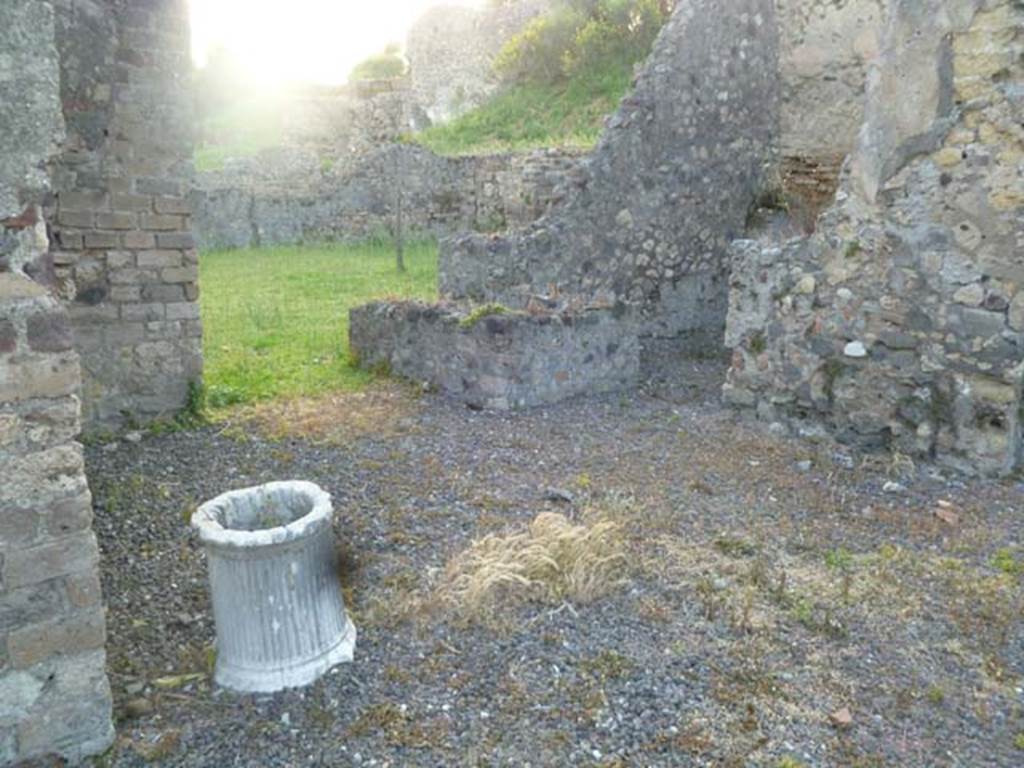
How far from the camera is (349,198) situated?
19203mm

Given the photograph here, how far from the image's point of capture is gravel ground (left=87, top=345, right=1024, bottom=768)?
9.48ft

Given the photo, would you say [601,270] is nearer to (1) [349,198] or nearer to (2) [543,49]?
(2) [543,49]

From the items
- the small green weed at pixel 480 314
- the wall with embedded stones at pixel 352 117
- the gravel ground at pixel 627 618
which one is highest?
the wall with embedded stones at pixel 352 117

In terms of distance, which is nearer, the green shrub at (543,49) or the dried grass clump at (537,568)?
the dried grass clump at (537,568)

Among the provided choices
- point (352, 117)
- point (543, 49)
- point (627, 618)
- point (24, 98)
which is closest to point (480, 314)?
point (627, 618)

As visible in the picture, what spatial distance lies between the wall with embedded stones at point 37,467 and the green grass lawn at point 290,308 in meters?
4.27

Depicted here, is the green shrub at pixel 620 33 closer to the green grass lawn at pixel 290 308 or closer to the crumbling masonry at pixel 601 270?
the green grass lawn at pixel 290 308

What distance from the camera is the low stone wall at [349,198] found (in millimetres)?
17406

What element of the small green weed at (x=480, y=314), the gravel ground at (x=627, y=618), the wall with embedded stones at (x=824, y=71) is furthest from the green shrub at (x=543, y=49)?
the gravel ground at (x=627, y=618)

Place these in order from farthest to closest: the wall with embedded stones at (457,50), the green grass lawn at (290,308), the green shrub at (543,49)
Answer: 1. the wall with embedded stones at (457,50)
2. the green shrub at (543,49)
3. the green grass lawn at (290,308)

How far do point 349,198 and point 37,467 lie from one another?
1729cm

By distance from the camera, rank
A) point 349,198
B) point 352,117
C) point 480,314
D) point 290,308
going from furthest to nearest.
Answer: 1. point 352,117
2. point 349,198
3. point 290,308
4. point 480,314

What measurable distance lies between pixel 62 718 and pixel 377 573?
1492 mm

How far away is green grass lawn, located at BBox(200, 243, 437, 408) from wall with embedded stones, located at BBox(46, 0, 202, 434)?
682 mm
